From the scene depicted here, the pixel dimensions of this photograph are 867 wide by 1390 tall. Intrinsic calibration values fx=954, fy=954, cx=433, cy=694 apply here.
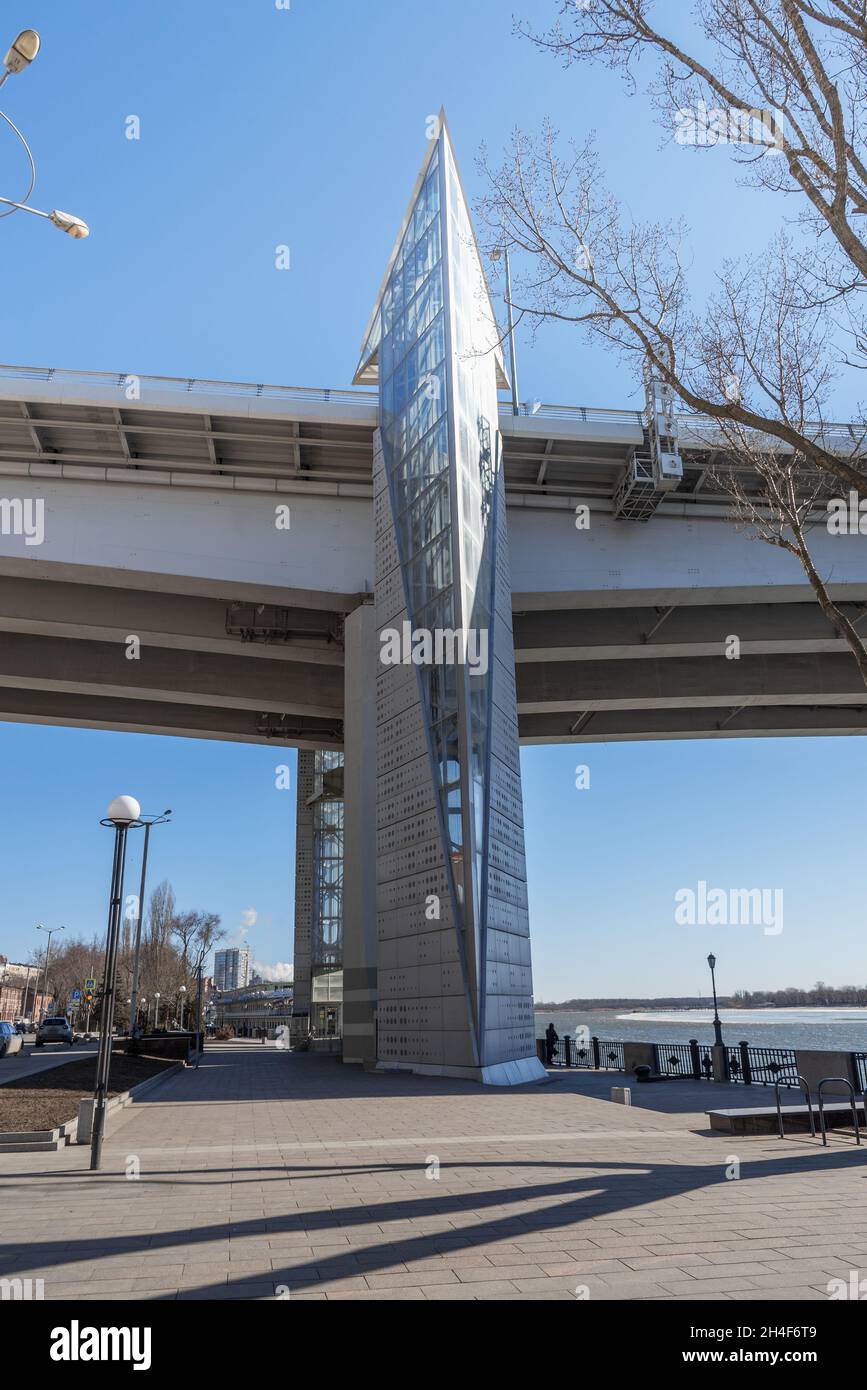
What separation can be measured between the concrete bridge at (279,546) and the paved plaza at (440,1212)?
16.7m

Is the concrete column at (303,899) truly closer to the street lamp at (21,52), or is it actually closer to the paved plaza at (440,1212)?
the paved plaza at (440,1212)

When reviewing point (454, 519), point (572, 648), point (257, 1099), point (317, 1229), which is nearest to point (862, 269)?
point (317, 1229)

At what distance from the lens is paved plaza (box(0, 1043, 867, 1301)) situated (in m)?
4.93

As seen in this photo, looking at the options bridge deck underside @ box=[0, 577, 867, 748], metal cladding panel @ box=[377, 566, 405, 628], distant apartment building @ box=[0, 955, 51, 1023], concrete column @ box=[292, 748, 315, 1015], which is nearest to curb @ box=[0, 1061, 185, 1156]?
metal cladding panel @ box=[377, 566, 405, 628]

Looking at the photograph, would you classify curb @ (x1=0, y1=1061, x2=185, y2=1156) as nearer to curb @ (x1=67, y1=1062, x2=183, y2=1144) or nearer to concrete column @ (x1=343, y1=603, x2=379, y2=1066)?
curb @ (x1=67, y1=1062, x2=183, y2=1144)

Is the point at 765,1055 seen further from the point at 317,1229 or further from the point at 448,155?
the point at 448,155

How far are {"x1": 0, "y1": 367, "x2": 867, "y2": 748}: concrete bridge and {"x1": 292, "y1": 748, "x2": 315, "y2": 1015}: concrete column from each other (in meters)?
12.5

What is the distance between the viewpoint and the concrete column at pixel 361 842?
950 inches

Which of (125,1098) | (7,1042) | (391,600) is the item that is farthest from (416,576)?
(7,1042)

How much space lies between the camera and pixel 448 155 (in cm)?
2502
